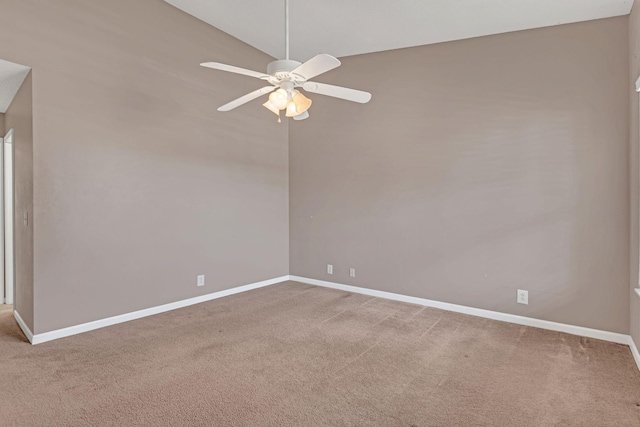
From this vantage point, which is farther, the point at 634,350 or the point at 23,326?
the point at 23,326

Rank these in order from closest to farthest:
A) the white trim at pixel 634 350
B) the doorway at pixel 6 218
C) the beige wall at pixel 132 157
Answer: the white trim at pixel 634 350 → the beige wall at pixel 132 157 → the doorway at pixel 6 218

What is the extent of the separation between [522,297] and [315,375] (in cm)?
235

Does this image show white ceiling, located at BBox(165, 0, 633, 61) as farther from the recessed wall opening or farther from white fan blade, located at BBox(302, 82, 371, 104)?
the recessed wall opening

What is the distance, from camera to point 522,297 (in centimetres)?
351

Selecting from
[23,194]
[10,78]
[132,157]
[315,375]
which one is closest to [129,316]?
[23,194]

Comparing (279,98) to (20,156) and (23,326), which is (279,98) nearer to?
(20,156)

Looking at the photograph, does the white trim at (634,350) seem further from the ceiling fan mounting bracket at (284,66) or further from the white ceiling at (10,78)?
the white ceiling at (10,78)

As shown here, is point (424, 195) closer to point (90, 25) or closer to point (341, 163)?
point (341, 163)

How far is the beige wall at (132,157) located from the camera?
113 inches

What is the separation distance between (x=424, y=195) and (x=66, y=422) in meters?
3.62

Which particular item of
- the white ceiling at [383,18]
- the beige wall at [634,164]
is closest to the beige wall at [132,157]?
the white ceiling at [383,18]

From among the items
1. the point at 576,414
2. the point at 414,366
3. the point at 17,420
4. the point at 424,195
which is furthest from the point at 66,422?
the point at 424,195

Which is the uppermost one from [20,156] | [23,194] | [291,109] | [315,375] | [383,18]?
[383,18]

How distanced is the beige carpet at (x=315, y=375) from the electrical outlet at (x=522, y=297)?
0.27m
